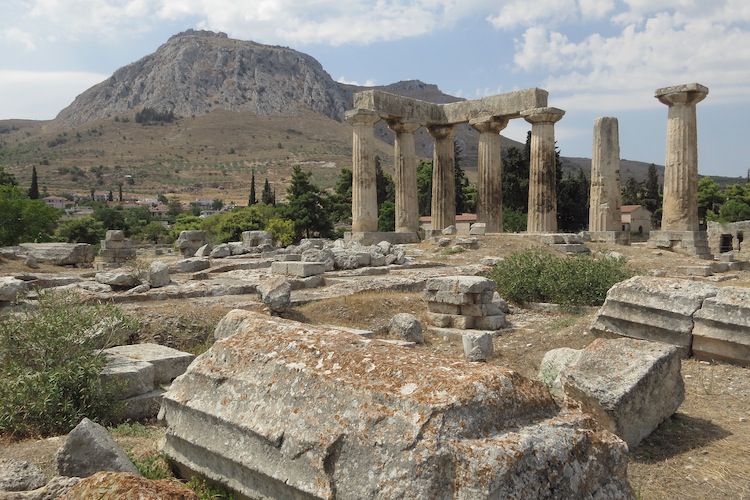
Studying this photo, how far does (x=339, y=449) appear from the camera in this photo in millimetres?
2920

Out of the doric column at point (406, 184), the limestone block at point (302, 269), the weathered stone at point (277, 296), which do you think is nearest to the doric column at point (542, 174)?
the doric column at point (406, 184)

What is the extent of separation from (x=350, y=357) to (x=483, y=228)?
19.7m

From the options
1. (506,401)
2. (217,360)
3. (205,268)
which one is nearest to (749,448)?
(506,401)

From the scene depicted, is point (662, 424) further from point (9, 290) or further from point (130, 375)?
point (9, 290)

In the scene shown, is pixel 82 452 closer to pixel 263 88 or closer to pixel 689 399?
pixel 689 399

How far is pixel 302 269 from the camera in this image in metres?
13.9

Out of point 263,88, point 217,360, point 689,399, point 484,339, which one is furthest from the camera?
point 263,88

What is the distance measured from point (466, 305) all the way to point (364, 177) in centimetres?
1335

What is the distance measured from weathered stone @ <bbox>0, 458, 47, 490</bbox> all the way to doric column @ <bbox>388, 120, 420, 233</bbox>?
21235 millimetres

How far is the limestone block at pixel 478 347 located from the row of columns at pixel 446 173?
584 inches

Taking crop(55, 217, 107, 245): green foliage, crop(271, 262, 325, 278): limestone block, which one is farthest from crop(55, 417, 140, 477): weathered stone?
crop(55, 217, 107, 245): green foliage

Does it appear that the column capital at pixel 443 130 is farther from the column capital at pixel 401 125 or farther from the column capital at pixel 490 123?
the column capital at pixel 401 125

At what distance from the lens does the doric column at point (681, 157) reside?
21703mm

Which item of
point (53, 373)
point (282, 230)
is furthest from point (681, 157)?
point (282, 230)
